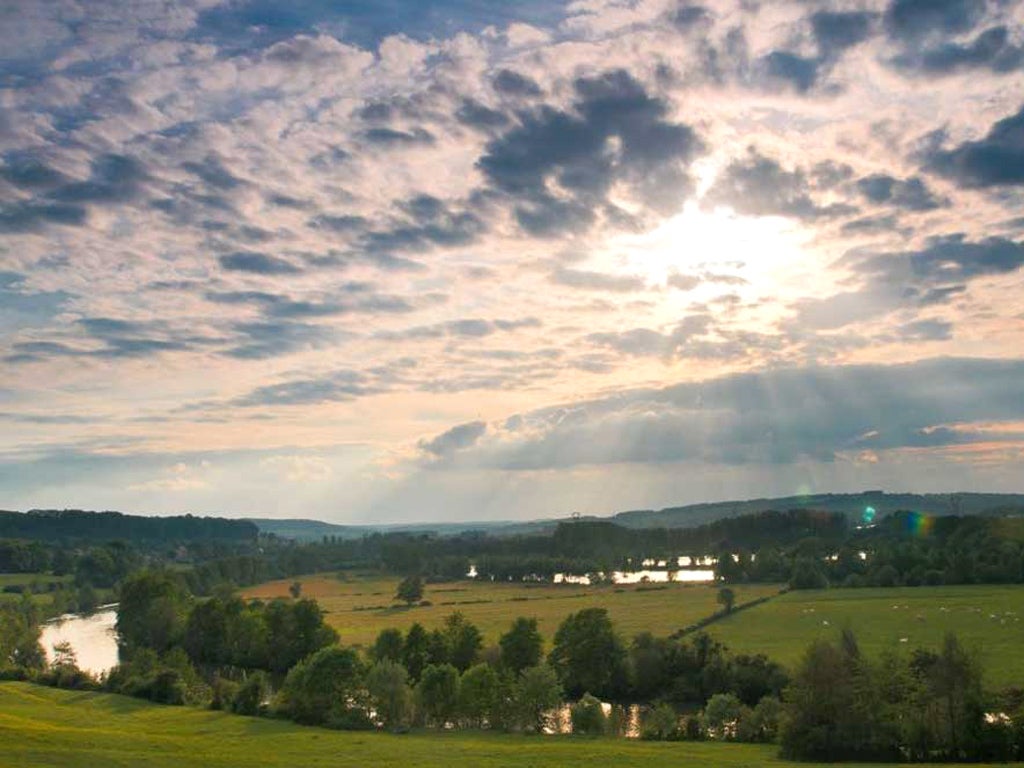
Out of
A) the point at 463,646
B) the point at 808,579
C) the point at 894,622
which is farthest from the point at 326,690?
the point at 808,579

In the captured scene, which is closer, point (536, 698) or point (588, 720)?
point (588, 720)

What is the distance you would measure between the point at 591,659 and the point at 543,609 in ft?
220

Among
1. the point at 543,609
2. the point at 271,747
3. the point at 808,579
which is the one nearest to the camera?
the point at 271,747

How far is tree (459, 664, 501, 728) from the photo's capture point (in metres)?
77.5

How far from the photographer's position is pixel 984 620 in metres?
120

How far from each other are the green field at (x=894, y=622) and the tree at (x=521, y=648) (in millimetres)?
26842

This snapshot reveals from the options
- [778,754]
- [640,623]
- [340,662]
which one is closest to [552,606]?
[640,623]

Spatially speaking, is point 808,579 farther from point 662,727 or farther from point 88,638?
point 88,638

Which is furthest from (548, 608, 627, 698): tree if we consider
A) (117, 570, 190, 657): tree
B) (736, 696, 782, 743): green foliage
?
(117, 570, 190, 657): tree

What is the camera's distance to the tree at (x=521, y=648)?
→ 307 feet

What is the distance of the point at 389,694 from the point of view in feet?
255

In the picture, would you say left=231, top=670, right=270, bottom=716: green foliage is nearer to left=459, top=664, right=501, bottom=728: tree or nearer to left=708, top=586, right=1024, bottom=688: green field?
left=459, top=664, right=501, bottom=728: tree

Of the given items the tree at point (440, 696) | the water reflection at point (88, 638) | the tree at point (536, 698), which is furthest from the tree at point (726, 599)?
the water reflection at point (88, 638)

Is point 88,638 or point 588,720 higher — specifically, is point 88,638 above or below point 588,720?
below
